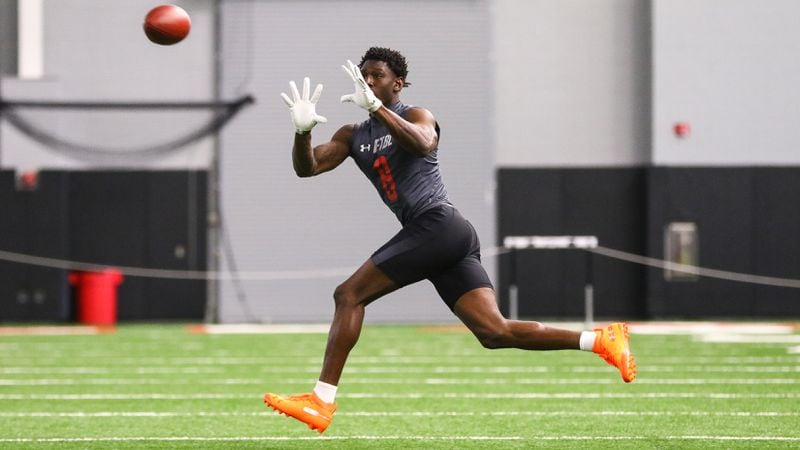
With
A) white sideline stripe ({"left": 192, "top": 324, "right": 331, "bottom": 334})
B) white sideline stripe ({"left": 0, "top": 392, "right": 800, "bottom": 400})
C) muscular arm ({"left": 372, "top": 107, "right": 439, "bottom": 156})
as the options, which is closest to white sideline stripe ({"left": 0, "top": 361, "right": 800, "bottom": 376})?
white sideline stripe ({"left": 0, "top": 392, "right": 800, "bottom": 400})

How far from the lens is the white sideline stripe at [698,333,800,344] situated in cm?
1387

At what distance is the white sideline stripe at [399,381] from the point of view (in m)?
9.77

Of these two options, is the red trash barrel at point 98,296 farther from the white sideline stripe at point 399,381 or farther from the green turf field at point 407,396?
the white sideline stripe at point 399,381

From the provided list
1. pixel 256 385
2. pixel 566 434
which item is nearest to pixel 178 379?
pixel 256 385

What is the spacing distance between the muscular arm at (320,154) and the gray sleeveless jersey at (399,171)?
0.09 m

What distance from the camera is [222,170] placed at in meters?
19.0

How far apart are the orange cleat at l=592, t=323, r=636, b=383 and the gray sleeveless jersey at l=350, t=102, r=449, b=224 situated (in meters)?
1.05

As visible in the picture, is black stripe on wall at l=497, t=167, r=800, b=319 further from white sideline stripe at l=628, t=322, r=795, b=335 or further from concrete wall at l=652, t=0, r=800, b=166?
white sideline stripe at l=628, t=322, r=795, b=335

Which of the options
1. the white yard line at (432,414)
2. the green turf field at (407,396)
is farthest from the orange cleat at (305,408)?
the white yard line at (432,414)

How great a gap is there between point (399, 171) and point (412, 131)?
38cm

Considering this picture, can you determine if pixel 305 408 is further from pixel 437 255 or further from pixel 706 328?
pixel 706 328

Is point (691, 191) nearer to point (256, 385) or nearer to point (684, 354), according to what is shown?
point (684, 354)

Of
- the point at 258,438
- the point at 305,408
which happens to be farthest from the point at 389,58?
the point at 258,438

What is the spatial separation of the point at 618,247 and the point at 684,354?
7.17m
